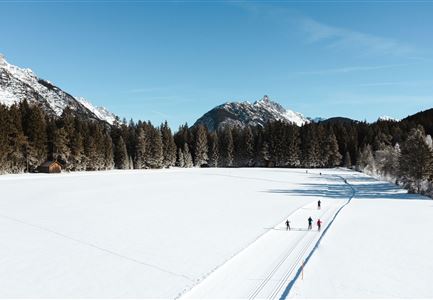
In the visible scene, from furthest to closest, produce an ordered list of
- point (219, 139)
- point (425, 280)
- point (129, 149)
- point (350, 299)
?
point (219, 139) < point (129, 149) < point (425, 280) < point (350, 299)

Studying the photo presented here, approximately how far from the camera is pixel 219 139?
142m

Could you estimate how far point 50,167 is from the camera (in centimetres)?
8300

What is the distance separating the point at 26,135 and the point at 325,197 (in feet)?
227

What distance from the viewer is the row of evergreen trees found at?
264ft

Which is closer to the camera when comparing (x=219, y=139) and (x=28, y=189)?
(x=28, y=189)

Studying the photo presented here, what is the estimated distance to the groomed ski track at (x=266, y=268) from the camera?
15.2 m

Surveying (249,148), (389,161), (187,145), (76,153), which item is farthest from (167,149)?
(389,161)

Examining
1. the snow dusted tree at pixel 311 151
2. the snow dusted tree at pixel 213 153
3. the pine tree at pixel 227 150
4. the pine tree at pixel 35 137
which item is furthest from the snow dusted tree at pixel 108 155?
the snow dusted tree at pixel 311 151

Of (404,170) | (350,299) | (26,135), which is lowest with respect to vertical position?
(350,299)

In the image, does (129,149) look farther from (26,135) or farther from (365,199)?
(365,199)

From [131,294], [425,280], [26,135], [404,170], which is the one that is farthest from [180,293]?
[26,135]

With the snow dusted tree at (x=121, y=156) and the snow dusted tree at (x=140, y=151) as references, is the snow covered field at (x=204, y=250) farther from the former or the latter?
the snow dusted tree at (x=140, y=151)

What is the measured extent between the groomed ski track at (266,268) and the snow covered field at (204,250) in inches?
2.3

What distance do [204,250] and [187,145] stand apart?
370 feet
